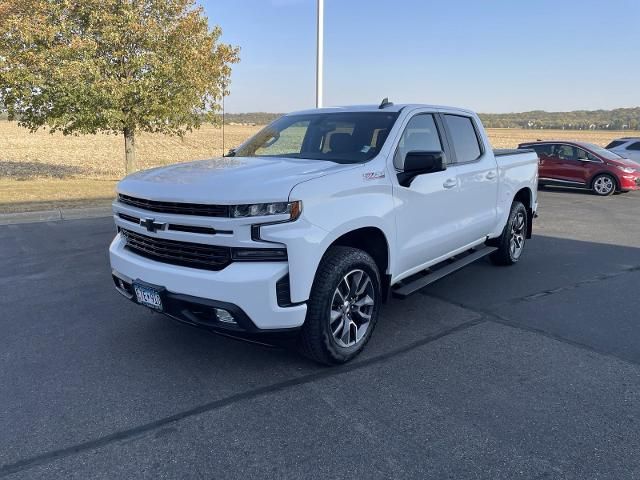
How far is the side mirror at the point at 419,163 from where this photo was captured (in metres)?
4.08

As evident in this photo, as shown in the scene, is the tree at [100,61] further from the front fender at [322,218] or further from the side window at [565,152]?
the front fender at [322,218]

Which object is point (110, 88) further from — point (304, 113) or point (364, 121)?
point (364, 121)

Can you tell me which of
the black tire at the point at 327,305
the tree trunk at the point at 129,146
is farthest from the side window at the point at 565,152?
the black tire at the point at 327,305

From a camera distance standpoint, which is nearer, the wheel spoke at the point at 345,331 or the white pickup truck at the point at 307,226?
the white pickup truck at the point at 307,226

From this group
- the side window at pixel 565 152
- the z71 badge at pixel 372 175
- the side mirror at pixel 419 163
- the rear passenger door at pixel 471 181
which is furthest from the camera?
the side window at pixel 565 152

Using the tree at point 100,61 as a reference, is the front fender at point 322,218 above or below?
below

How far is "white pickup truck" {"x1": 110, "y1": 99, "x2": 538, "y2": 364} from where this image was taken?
325cm

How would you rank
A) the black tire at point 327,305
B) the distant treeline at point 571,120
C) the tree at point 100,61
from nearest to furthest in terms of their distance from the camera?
the black tire at point 327,305 → the tree at point 100,61 → the distant treeline at point 571,120

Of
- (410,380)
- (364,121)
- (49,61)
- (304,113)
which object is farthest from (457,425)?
(49,61)

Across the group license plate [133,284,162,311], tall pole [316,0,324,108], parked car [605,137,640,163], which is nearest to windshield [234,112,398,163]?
license plate [133,284,162,311]

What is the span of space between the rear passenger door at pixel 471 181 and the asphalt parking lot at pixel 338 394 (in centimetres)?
77

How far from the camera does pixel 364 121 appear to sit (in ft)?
15.1

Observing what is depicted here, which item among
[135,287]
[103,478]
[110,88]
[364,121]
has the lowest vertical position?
[103,478]

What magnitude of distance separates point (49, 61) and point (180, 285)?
12.2 metres
